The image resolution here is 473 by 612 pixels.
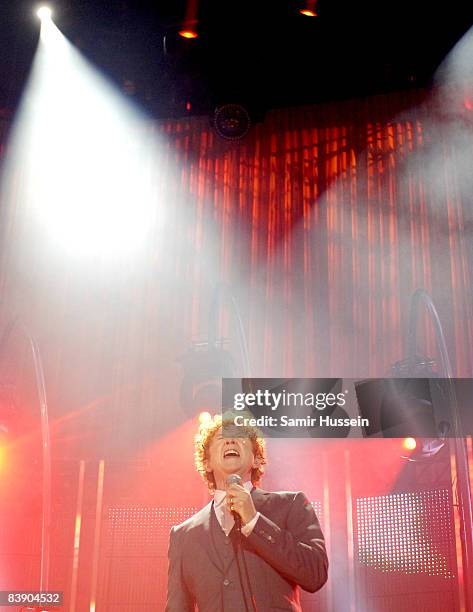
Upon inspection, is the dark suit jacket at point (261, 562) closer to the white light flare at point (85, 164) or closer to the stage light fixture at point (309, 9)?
the stage light fixture at point (309, 9)

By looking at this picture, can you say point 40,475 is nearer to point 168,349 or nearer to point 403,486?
point 168,349

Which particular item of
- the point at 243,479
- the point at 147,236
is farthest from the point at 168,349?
the point at 243,479

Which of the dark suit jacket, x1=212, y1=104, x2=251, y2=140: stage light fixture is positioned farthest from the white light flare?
→ the dark suit jacket

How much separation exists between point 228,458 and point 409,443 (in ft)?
11.4

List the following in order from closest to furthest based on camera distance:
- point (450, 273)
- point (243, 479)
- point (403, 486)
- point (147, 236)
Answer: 1. point (243, 479)
2. point (403, 486)
3. point (450, 273)
4. point (147, 236)

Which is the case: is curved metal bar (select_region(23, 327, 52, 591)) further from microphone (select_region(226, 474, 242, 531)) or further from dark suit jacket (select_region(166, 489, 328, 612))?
microphone (select_region(226, 474, 242, 531))

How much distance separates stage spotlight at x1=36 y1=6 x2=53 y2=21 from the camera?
22.9 feet

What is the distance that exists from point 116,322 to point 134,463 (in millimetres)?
1788

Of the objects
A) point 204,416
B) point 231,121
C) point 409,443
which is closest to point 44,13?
point 231,121

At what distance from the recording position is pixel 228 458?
10.9 ft

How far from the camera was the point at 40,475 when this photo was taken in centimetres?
694

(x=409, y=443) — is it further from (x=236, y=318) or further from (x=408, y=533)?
(x=236, y=318)

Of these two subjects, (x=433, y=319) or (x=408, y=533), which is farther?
(x=433, y=319)

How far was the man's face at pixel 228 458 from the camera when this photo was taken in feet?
10.9
